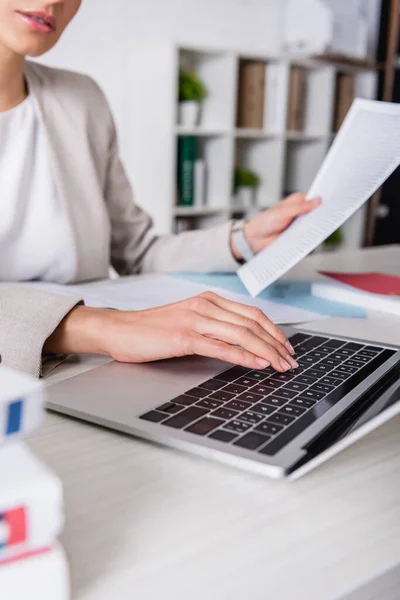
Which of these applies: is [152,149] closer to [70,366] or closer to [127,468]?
[70,366]

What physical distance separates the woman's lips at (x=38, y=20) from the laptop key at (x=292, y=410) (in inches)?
32.6

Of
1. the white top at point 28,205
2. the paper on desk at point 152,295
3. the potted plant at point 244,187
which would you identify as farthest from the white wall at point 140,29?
the paper on desk at point 152,295

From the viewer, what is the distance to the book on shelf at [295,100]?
12.3ft

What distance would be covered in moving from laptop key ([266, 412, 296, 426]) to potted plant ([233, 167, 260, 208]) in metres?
3.17

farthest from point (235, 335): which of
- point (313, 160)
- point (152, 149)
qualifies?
point (313, 160)

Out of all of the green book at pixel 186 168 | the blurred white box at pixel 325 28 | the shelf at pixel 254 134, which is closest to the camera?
the green book at pixel 186 168

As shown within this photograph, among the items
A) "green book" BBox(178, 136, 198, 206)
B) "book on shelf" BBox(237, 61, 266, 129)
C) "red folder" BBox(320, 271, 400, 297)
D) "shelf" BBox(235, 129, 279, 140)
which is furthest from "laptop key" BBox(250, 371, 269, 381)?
"book on shelf" BBox(237, 61, 266, 129)

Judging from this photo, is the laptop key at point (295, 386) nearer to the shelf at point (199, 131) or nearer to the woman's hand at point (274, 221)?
the woman's hand at point (274, 221)

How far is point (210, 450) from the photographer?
1.74 ft

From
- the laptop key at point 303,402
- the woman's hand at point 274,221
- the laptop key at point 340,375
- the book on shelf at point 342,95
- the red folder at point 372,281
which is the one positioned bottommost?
the red folder at point 372,281

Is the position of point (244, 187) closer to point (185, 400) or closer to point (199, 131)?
point (199, 131)

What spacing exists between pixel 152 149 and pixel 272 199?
2.92 feet

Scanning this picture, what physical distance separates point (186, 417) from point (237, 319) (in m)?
0.18

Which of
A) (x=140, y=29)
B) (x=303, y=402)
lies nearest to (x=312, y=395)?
(x=303, y=402)
